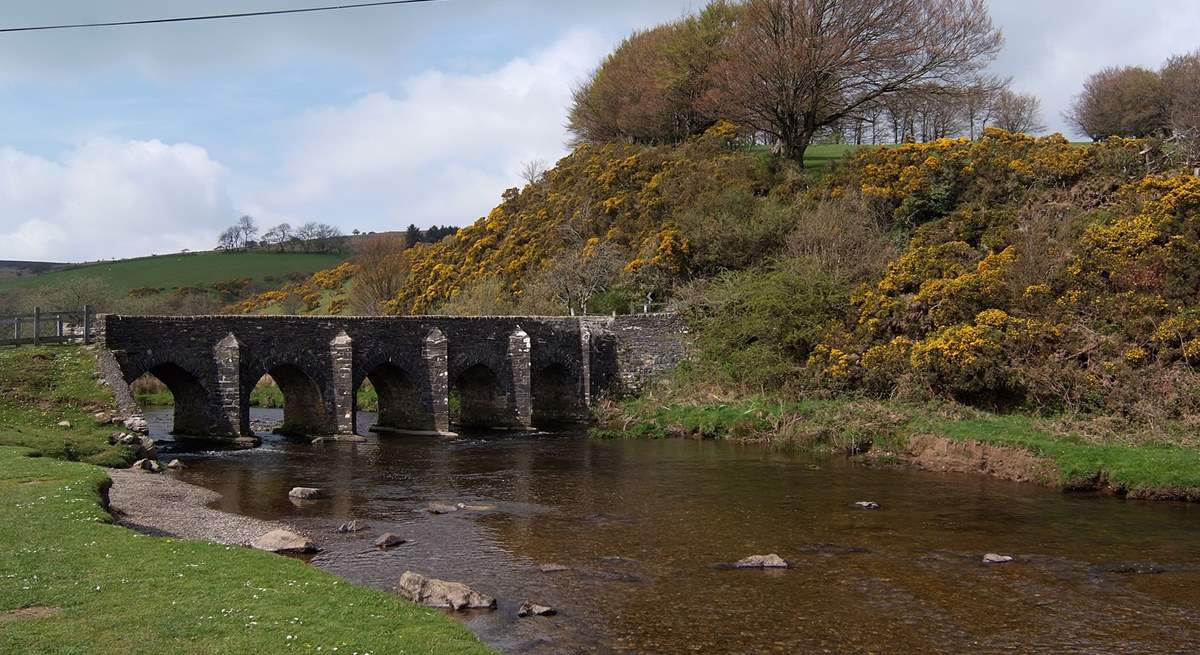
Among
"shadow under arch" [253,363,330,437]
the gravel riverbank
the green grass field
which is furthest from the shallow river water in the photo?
the green grass field

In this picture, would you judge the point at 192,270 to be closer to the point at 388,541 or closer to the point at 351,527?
the point at 351,527

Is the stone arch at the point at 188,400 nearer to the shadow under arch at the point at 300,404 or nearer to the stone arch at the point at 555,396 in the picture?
the shadow under arch at the point at 300,404

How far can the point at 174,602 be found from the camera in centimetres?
1091

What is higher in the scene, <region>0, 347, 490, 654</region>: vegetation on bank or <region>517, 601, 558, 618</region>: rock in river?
<region>0, 347, 490, 654</region>: vegetation on bank

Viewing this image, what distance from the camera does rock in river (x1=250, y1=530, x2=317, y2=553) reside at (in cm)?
1675

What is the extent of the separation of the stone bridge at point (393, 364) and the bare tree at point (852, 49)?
59.7ft

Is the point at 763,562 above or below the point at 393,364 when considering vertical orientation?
below

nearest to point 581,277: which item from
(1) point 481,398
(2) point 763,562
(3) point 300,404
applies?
(1) point 481,398

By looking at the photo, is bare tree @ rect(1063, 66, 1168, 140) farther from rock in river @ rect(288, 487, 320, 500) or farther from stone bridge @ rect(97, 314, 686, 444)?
rock in river @ rect(288, 487, 320, 500)

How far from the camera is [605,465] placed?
28.0 m

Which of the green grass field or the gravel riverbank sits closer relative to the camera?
the gravel riverbank

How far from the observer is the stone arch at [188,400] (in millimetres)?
32031

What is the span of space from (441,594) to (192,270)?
273 ft

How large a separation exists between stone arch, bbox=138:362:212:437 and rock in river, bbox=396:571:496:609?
68.4ft
